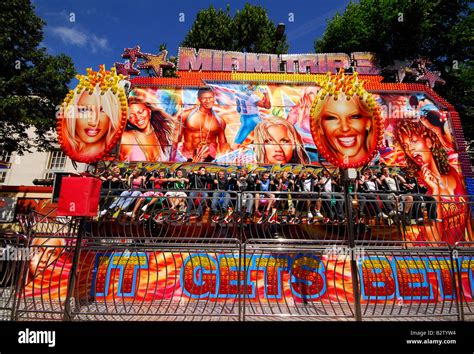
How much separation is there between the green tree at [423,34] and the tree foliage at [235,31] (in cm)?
774

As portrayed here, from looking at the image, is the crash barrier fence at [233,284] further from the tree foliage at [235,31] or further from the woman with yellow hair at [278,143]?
the tree foliage at [235,31]

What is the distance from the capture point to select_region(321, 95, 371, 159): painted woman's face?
183 inches

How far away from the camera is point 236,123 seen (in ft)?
41.5

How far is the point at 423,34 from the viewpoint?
63.8 feet

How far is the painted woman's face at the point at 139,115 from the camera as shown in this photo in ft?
40.6

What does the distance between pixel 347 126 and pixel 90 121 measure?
4.49 m

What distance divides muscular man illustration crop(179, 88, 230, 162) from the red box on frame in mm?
7972

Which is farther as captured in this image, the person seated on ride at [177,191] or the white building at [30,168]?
the white building at [30,168]

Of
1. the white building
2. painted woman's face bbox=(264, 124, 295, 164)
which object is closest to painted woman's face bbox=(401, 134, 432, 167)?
painted woman's face bbox=(264, 124, 295, 164)

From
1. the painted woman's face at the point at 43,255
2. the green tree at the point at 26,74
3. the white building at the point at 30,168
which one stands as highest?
the green tree at the point at 26,74

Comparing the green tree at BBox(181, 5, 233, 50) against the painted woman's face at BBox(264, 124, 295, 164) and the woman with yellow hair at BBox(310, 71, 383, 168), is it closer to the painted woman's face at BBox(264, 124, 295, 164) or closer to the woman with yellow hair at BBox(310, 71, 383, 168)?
the painted woman's face at BBox(264, 124, 295, 164)

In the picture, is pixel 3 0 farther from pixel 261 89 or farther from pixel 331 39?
pixel 331 39

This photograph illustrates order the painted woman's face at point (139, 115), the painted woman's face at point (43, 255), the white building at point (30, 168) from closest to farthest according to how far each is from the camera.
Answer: the painted woman's face at point (43, 255) → the painted woman's face at point (139, 115) → the white building at point (30, 168)

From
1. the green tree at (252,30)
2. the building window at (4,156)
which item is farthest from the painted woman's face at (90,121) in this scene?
the green tree at (252,30)
